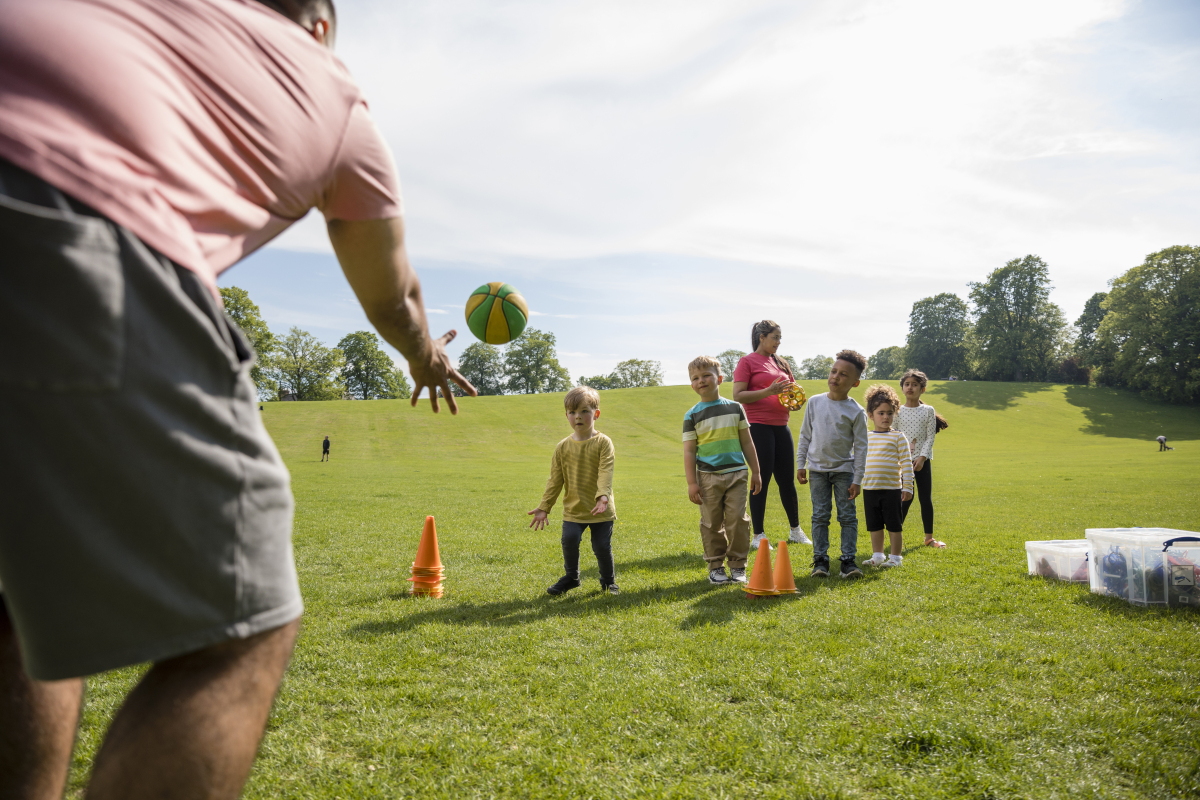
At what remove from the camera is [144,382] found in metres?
0.88

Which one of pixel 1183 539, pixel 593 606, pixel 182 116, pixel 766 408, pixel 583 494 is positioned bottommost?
pixel 593 606

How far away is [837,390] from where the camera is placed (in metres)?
6.79

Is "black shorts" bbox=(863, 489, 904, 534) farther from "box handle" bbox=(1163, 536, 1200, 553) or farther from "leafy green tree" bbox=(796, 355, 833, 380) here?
"leafy green tree" bbox=(796, 355, 833, 380)

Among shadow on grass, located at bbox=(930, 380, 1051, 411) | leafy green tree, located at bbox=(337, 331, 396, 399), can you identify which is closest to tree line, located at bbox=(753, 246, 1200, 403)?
shadow on grass, located at bbox=(930, 380, 1051, 411)

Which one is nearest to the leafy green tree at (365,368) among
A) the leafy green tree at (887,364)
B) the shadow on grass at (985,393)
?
the shadow on grass at (985,393)

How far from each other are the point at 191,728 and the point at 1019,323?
9513cm

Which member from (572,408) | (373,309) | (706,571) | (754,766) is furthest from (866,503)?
(373,309)

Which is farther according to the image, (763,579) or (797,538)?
(797,538)

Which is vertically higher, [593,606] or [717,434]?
[717,434]

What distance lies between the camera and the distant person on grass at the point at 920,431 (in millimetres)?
8188

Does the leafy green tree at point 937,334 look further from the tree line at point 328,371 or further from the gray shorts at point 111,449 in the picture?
the gray shorts at point 111,449

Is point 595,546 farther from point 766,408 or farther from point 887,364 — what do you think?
point 887,364

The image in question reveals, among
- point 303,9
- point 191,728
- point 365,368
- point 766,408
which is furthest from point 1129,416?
point 365,368

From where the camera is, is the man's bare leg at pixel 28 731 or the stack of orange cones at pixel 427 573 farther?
the stack of orange cones at pixel 427 573
